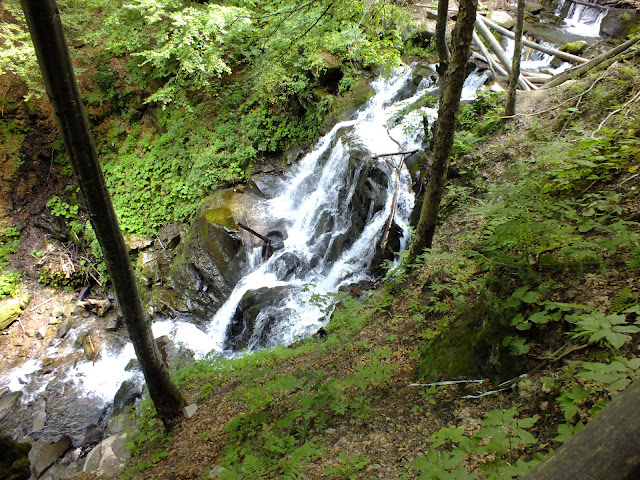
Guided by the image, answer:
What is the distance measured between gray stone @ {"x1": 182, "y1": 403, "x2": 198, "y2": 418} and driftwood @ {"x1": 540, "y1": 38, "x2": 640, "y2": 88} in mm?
8845

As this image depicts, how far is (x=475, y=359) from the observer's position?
2.59 meters

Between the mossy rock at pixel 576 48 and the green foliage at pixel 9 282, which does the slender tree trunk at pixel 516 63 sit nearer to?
the mossy rock at pixel 576 48

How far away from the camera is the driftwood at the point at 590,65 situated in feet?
19.8

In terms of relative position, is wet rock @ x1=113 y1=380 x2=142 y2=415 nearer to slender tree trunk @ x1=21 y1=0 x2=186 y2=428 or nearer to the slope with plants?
the slope with plants

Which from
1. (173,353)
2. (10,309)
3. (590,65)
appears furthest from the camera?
(10,309)

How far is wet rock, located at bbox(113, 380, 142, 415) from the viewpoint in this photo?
6.45 meters

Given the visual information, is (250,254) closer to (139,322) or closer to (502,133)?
(139,322)

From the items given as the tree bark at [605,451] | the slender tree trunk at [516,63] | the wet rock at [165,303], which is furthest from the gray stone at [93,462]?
the slender tree trunk at [516,63]

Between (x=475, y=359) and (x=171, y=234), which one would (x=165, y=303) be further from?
(x=475, y=359)

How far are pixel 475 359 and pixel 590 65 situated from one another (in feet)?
23.4

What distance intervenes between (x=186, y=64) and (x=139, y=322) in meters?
7.35

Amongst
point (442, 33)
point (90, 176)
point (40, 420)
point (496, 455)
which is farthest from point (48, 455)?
point (442, 33)

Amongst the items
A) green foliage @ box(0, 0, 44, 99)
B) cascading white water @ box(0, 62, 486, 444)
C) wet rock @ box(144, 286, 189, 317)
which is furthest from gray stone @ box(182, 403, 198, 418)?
green foliage @ box(0, 0, 44, 99)

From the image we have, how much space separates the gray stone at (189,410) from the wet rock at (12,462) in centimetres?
187
